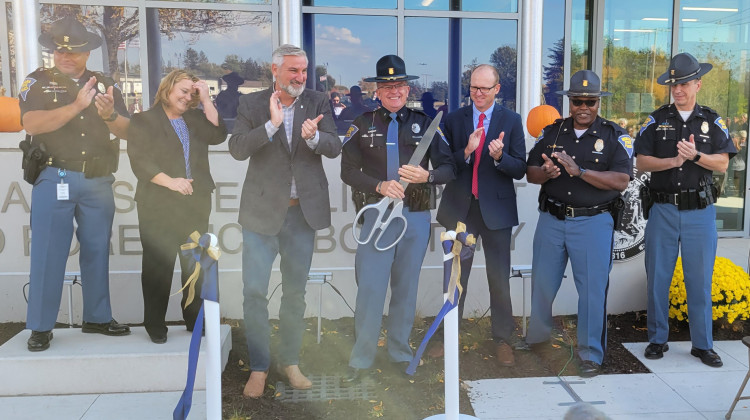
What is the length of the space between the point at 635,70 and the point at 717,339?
4.26 m

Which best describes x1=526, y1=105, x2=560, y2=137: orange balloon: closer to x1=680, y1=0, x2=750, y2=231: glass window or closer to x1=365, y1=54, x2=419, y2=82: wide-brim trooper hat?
x1=365, y1=54, x2=419, y2=82: wide-brim trooper hat

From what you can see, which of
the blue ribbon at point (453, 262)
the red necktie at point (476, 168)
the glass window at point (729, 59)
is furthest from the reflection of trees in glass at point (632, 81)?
the blue ribbon at point (453, 262)

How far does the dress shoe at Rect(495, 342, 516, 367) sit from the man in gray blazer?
1.32 metres

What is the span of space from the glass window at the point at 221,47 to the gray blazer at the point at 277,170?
3812 millimetres

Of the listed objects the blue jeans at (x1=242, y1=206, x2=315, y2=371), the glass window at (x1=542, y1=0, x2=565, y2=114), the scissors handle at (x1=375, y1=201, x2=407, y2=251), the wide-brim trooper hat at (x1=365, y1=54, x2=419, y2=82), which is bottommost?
the blue jeans at (x1=242, y1=206, x2=315, y2=371)

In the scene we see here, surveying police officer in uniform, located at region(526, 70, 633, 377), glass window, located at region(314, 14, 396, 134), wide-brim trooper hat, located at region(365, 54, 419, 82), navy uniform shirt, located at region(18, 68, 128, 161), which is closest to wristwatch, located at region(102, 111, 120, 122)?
navy uniform shirt, located at region(18, 68, 128, 161)

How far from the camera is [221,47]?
23.6 ft

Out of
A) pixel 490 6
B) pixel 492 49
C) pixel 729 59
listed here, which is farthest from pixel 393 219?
pixel 729 59

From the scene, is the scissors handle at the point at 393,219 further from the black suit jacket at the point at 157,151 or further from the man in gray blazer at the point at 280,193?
the black suit jacket at the point at 157,151

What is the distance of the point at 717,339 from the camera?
181 inches

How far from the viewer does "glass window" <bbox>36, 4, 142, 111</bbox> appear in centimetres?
681

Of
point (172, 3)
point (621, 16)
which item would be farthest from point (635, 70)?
point (172, 3)

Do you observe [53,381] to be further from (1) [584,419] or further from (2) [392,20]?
(2) [392,20]

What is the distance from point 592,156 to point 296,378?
7.61 ft
